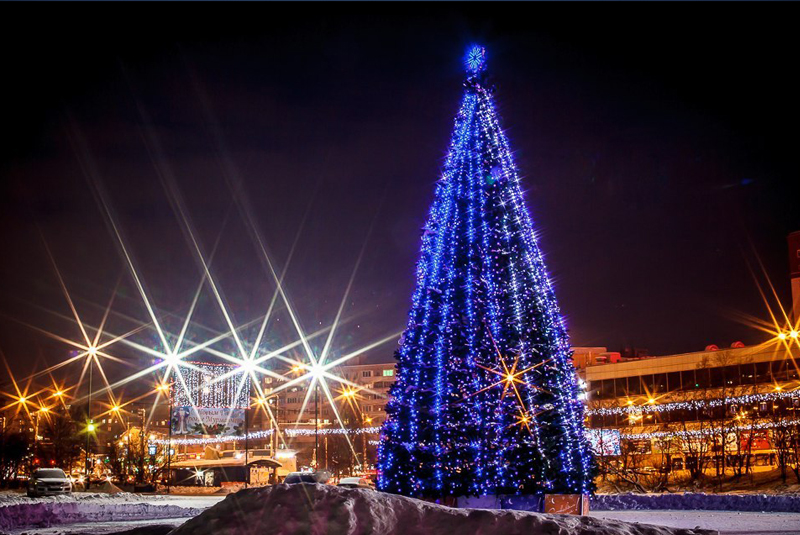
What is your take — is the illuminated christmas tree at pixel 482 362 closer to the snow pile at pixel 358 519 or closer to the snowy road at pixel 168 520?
the snowy road at pixel 168 520

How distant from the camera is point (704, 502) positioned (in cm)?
3009

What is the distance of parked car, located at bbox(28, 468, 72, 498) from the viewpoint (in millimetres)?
41188

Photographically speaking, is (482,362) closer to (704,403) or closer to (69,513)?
(69,513)

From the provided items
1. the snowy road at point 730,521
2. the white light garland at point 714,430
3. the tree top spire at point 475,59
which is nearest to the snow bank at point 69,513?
the snowy road at point 730,521

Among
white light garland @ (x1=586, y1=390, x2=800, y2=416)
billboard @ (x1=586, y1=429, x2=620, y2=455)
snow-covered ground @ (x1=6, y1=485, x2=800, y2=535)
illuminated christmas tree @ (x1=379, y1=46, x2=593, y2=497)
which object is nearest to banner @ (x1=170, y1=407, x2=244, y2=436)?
white light garland @ (x1=586, y1=390, x2=800, y2=416)

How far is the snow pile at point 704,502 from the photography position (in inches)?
1125

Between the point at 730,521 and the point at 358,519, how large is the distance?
15009mm

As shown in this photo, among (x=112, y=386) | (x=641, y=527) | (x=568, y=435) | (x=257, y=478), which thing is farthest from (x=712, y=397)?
(x=112, y=386)

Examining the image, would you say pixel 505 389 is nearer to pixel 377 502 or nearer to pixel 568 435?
pixel 568 435

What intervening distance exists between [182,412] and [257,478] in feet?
107

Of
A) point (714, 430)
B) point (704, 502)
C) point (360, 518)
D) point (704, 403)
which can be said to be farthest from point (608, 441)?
point (360, 518)

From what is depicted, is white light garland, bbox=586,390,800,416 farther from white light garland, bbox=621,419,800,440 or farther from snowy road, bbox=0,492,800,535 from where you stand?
snowy road, bbox=0,492,800,535

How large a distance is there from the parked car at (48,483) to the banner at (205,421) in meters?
48.6

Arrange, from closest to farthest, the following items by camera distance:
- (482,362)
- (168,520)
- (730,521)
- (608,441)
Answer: (482,362) < (730,521) < (168,520) < (608,441)
